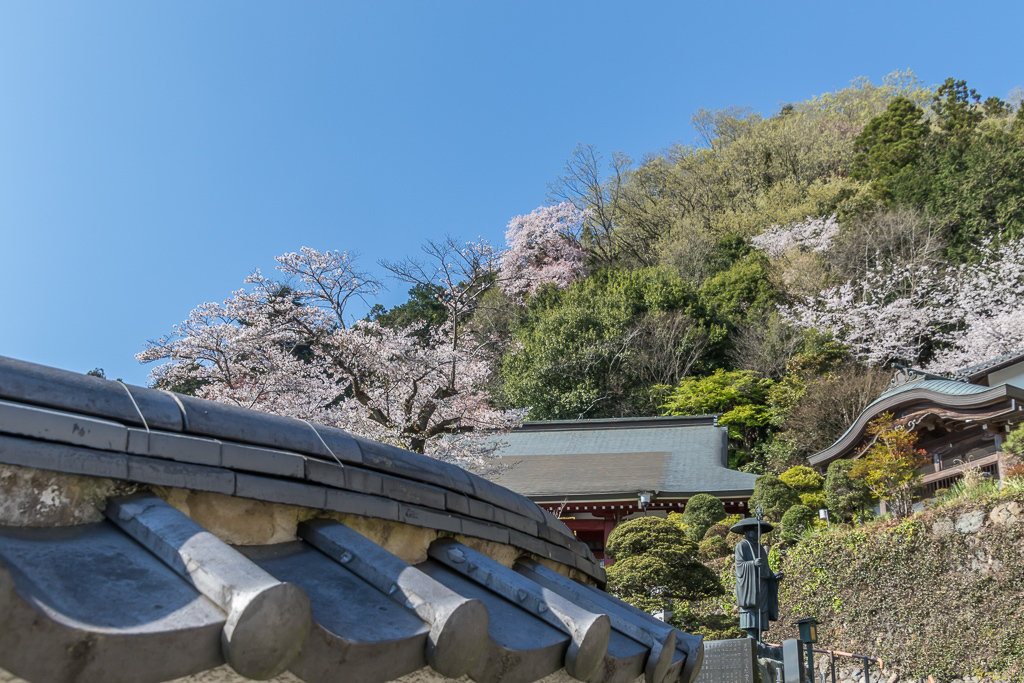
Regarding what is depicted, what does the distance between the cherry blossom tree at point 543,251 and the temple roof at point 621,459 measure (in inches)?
347

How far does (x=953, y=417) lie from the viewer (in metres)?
16.2

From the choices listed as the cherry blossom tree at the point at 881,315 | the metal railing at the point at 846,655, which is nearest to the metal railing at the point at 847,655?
the metal railing at the point at 846,655

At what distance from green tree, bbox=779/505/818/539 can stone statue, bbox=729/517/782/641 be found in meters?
6.93

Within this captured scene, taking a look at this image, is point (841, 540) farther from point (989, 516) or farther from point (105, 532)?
point (105, 532)

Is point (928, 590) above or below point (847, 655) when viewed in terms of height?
above

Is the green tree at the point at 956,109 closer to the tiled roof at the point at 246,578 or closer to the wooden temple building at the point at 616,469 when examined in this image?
the wooden temple building at the point at 616,469

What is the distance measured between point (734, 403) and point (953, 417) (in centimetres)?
1186

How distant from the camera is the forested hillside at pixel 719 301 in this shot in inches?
584

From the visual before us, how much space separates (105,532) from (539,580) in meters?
1.89

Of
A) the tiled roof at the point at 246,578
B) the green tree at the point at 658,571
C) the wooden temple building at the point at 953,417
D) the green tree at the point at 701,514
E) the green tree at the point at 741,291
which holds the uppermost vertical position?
the green tree at the point at 741,291

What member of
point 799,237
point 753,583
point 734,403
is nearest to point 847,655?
point 753,583

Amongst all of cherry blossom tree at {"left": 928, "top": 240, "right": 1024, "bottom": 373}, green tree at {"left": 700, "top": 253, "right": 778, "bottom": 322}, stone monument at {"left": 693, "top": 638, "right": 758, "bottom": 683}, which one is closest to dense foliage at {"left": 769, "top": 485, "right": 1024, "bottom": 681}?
stone monument at {"left": 693, "top": 638, "right": 758, "bottom": 683}

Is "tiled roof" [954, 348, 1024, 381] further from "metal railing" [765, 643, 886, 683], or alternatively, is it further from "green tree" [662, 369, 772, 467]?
"metal railing" [765, 643, 886, 683]

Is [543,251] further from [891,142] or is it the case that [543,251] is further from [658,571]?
[658,571]
